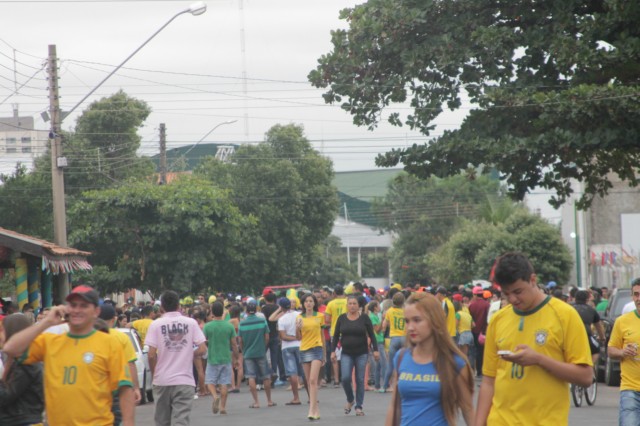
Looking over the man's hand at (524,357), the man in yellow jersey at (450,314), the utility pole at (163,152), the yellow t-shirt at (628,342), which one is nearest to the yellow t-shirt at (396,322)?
the man in yellow jersey at (450,314)

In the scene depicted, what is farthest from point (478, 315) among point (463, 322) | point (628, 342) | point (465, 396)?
point (465, 396)

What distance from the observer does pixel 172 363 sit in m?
13.0

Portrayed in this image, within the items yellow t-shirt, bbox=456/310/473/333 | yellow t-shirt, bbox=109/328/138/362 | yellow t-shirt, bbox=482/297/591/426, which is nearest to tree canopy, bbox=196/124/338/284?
yellow t-shirt, bbox=456/310/473/333

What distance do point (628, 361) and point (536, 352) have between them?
3.77 m

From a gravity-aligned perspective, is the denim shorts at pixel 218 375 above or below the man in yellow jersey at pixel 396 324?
below

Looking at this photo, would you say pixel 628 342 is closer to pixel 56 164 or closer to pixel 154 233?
pixel 56 164

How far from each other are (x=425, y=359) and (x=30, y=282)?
67.0 feet

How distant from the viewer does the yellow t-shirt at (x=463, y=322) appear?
21.7 m

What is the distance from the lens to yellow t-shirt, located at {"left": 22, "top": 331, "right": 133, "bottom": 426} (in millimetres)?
7113

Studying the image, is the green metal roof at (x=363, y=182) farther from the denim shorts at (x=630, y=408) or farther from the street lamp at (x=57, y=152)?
the denim shorts at (x=630, y=408)

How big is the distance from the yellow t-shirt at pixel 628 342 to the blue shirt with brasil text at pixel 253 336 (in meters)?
10.2

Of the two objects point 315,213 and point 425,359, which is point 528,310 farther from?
point 315,213

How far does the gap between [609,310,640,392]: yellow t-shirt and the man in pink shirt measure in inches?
198

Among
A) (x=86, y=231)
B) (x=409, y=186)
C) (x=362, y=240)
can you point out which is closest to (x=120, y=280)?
(x=86, y=231)
